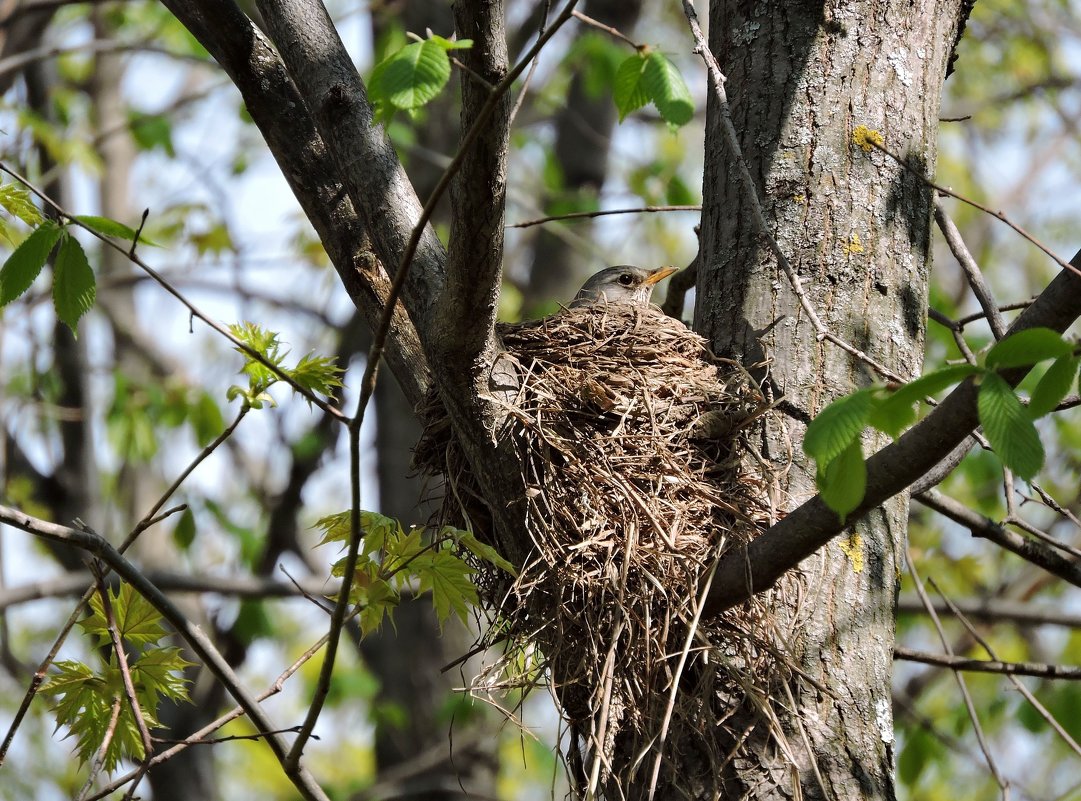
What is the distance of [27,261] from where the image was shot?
2.59 meters

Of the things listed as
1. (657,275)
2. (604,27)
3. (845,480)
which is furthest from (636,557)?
(657,275)

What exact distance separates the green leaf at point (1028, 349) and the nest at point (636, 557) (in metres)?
0.98

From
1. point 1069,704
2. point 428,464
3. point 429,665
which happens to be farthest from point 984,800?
point 428,464

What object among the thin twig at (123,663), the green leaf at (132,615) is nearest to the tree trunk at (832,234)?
the thin twig at (123,663)

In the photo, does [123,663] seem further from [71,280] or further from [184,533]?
[184,533]

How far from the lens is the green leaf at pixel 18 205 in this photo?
2.71 metres

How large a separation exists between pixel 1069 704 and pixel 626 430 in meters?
2.92

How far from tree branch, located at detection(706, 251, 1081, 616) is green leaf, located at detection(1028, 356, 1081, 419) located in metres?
0.16

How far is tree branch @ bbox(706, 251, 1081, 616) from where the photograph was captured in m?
2.05

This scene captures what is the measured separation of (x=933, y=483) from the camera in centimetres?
303

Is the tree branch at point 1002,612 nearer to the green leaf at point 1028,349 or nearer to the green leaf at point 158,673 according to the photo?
the green leaf at point 158,673

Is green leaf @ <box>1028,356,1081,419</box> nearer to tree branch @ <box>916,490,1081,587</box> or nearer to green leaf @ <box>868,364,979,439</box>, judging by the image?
green leaf @ <box>868,364,979,439</box>

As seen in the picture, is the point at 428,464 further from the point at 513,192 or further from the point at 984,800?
the point at 984,800

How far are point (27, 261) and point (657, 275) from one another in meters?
3.08
